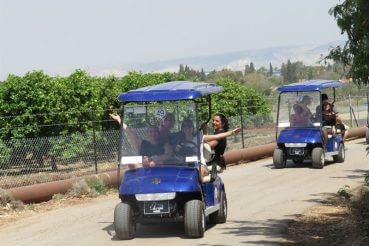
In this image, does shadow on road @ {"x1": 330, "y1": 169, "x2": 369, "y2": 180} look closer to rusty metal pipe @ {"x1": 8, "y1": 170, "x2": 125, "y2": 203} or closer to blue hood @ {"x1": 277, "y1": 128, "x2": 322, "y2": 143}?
blue hood @ {"x1": 277, "y1": 128, "x2": 322, "y2": 143}

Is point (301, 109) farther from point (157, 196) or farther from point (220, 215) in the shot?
point (157, 196)

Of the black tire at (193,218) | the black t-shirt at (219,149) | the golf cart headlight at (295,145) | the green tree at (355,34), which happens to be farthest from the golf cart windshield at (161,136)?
the golf cart headlight at (295,145)

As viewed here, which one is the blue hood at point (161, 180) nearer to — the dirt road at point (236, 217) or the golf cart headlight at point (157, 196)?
the golf cart headlight at point (157, 196)

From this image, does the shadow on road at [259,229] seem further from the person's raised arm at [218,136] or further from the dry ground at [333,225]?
the person's raised arm at [218,136]

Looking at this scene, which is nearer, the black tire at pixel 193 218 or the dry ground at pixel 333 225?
the dry ground at pixel 333 225

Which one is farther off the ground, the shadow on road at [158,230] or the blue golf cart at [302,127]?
the blue golf cart at [302,127]

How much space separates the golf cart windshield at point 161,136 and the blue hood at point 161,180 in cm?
22

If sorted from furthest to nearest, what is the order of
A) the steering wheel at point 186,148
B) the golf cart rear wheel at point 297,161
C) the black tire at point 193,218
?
the golf cart rear wheel at point 297,161, the steering wheel at point 186,148, the black tire at point 193,218

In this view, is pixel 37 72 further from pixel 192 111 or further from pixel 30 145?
pixel 192 111

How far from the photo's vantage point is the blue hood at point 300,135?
1869cm

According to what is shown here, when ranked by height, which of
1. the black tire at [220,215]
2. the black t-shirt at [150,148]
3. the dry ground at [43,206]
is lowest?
the dry ground at [43,206]

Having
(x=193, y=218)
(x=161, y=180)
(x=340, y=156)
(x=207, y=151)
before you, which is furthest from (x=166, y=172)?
(x=340, y=156)

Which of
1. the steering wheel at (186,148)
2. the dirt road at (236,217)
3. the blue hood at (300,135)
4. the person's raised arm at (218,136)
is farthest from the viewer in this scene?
the blue hood at (300,135)

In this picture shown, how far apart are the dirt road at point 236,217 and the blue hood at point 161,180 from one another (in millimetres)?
700
